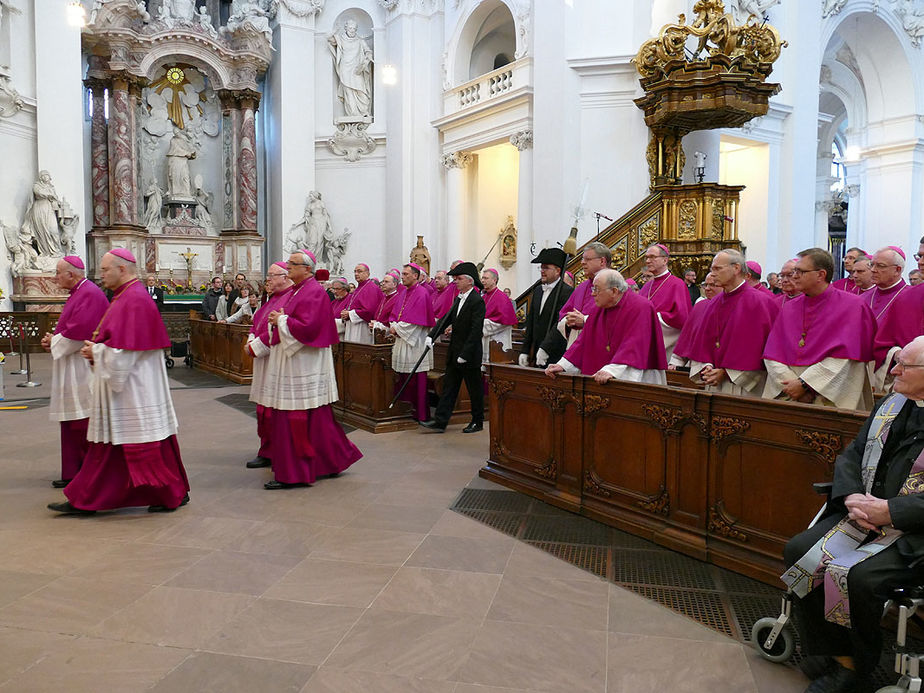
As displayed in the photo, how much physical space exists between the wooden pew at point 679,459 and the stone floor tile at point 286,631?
2.06 metres

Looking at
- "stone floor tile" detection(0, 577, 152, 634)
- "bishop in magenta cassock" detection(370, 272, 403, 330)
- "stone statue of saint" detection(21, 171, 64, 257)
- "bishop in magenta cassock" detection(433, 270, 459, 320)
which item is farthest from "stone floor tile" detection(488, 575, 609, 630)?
"stone statue of saint" detection(21, 171, 64, 257)

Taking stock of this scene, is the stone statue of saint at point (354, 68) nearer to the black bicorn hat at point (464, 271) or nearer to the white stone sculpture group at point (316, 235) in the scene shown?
the white stone sculpture group at point (316, 235)

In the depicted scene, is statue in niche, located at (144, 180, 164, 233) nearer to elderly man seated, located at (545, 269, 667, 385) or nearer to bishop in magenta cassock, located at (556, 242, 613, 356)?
bishop in magenta cassock, located at (556, 242, 613, 356)

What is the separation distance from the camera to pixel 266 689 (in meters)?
2.94

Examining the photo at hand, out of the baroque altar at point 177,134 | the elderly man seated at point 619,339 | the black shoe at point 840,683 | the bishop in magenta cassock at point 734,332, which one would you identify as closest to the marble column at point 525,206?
the baroque altar at point 177,134

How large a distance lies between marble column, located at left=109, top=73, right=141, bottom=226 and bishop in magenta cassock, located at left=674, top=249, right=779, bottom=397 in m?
16.8

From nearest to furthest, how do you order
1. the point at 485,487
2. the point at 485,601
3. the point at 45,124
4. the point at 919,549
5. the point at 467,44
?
the point at 919,549
the point at 485,601
the point at 485,487
the point at 45,124
the point at 467,44

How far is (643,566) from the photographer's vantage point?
13.9 feet

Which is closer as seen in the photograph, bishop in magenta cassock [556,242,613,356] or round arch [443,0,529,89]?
bishop in magenta cassock [556,242,613,356]

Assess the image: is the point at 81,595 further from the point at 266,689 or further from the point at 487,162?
the point at 487,162

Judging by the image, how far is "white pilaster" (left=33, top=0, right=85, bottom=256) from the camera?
1591cm

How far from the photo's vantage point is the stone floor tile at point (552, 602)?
3568 mm

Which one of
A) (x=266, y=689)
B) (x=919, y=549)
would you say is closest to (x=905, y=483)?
(x=919, y=549)

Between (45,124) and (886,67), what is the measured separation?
21.6 meters
